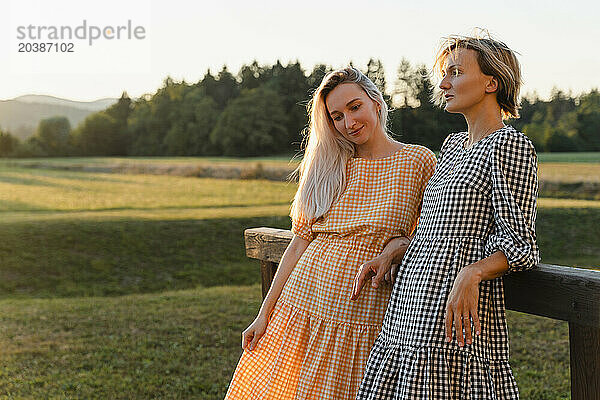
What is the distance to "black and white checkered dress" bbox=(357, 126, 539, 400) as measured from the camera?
152cm

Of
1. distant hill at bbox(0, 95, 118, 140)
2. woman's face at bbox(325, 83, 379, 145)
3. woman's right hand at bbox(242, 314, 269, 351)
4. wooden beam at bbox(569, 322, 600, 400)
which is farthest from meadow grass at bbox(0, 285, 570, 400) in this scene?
distant hill at bbox(0, 95, 118, 140)

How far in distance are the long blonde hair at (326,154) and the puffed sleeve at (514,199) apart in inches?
22.7

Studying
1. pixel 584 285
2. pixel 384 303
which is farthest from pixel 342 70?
pixel 584 285

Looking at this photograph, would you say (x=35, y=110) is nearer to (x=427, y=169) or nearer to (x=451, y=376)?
(x=427, y=169)

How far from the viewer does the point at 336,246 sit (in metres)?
1.99

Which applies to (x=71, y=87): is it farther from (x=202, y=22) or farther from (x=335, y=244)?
(x=335, y=244)

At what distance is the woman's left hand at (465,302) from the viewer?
1.51 m

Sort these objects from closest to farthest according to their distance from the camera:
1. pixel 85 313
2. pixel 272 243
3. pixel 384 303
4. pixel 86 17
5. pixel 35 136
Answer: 1. pixel 384 303
2. pixel 272 243
3. pixel 85 313
4. pixel 86 17
5. pixel 35 136

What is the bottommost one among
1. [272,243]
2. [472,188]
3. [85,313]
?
[85,313]

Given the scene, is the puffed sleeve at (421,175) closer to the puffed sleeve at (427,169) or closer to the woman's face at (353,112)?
the puffed sleeve at (427,169)

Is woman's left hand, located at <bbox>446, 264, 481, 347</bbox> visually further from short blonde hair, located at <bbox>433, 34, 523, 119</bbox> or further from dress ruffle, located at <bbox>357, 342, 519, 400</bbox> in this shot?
short blonde hair, located at <bbox>433, 34, 523, 119</bbox>

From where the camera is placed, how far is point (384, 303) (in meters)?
1.91

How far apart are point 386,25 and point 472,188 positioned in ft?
30.2

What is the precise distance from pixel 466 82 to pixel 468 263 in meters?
0.39
